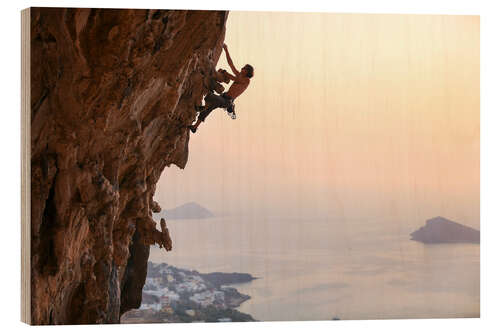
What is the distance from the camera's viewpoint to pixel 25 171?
4.82 m

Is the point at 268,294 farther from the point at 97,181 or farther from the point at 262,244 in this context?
the point at 97,181

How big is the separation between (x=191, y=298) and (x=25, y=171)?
1.39 meters

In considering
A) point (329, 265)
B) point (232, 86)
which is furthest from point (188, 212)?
point (329, 265)

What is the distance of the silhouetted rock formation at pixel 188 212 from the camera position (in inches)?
203

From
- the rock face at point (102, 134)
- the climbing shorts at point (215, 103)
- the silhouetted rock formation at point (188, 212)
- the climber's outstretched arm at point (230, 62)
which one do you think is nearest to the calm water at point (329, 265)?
the silhouetted rock formation at point (188, 212)

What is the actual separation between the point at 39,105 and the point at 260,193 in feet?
5.21

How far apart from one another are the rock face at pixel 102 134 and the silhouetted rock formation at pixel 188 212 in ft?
0.54

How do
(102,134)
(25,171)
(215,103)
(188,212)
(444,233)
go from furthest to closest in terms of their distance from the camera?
(215,103) → (444,233) → (188,212) → (102,134) → (25,171)

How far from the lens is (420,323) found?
523 centimetres

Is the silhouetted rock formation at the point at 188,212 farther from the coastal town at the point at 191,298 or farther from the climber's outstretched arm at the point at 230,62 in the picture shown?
the climber's outstretched arm at the point at 230,62

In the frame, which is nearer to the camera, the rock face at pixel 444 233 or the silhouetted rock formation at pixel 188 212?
the silhouetted rock formation at pixel 188 212

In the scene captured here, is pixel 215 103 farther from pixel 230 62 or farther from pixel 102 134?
pixel 102 134

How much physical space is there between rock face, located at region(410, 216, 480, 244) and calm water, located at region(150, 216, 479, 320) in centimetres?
5

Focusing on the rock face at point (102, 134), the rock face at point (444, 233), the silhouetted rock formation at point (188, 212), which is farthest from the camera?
the rock face at point (444, 233)
